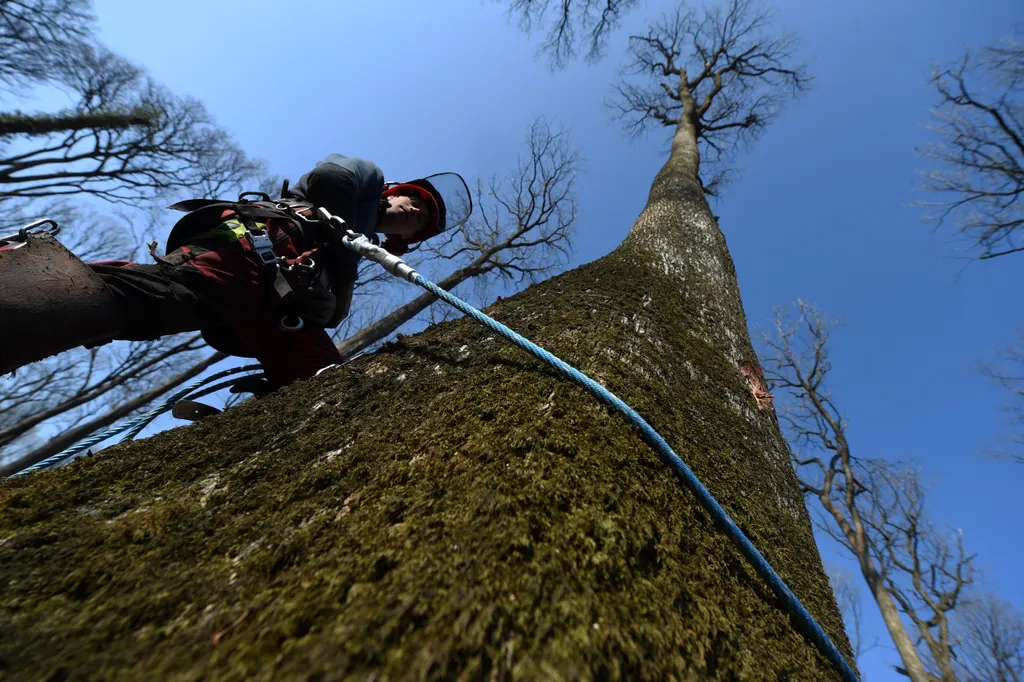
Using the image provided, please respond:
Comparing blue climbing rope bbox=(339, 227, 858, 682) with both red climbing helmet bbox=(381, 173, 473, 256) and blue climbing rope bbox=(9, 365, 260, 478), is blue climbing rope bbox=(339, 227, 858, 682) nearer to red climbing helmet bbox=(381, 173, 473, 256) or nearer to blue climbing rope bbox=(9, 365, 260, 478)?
blue climbing rope bbox=(9, 365, 260, 478)

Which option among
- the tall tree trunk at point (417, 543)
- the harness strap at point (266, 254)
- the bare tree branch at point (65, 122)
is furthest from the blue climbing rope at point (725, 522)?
the bare tree branch at point (65, 122)

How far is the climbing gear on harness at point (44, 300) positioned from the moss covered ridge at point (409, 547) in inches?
21.4

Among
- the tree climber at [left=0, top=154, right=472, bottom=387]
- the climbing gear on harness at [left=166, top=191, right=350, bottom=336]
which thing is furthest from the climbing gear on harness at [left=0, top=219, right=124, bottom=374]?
the climbing gear on harness at [left=166, top=191, right=350, bottom=336]

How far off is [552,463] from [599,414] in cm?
26

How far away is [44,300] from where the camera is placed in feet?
4.38

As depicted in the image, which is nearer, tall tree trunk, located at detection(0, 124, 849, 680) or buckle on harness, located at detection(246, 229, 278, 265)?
tall tree trunk, located at detection(0, 124, 849, 680)

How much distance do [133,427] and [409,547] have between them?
1596 millimetres

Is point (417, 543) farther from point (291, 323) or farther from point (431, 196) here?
point (431, 196)

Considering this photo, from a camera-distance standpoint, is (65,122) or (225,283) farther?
(65,122)

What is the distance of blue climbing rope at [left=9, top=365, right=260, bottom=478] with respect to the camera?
1.33m

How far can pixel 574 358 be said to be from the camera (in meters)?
1.52

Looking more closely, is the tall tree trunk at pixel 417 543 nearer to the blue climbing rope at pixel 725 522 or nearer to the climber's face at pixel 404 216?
the blue climbing rope at pixel 725 522

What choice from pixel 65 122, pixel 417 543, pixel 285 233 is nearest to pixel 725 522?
pixel 417 543

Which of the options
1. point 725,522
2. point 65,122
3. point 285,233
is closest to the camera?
point 725,522
